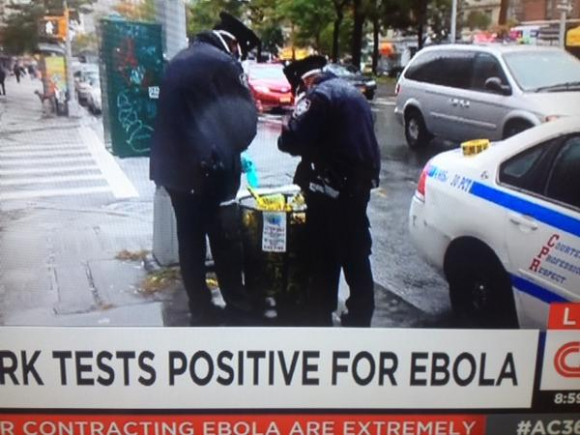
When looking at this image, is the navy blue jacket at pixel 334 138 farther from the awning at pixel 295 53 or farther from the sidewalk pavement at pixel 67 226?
the sidewalk pavement at pixel 67 226

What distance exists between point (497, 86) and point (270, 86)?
61cm

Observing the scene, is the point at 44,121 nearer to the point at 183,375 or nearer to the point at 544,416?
the point at 183,375

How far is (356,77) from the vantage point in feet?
5.93

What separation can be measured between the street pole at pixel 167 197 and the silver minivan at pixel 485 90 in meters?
0.64

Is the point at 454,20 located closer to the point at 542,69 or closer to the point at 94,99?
the point at 542,69

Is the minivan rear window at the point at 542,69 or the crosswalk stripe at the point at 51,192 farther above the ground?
the minivan rear window at the point at 542,69

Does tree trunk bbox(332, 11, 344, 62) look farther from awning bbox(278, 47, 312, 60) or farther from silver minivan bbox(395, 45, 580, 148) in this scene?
silver minivan bbox(395, 45, 580, 148)

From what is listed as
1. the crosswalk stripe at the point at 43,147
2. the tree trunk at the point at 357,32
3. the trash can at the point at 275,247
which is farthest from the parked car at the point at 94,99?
the tree trunk at the point at 357,32

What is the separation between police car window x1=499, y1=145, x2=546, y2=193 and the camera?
1.74m

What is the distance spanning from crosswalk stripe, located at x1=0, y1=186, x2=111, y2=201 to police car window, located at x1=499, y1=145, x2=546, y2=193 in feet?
3.62

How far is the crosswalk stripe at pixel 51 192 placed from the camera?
65.6 inches

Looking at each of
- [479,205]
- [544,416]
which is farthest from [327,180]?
[544,416]

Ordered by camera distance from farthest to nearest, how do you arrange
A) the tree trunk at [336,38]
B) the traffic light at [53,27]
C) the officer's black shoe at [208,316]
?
the tree trunk at [336,38] < the officer's black shoe at [208,316] < the traffic light at [53,27]

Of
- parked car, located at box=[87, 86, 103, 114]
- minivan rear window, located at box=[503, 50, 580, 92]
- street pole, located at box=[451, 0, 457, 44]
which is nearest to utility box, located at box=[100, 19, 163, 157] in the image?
parked car, located at box=[87, 86, 103, 114]
